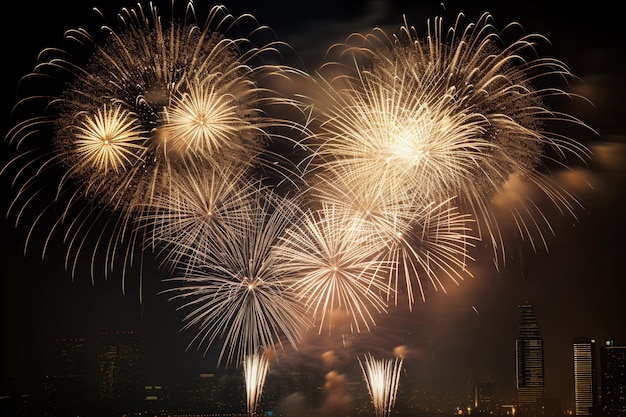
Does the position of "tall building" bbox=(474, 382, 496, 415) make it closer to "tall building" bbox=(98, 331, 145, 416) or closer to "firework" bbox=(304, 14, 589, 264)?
"tall building" bbox=(98, 331, 145, 416)

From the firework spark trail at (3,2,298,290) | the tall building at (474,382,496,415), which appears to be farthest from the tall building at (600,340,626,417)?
the firework spark trail at (3,2,298,290)

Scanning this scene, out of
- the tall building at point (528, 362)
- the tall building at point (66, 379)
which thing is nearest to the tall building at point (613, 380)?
the tall building at point (528, 362)

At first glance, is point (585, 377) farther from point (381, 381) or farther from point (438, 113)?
→ point (438, 113)

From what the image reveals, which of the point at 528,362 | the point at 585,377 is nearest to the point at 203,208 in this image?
the point at 528,362

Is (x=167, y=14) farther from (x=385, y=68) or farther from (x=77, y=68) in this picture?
(x=385, y=68)

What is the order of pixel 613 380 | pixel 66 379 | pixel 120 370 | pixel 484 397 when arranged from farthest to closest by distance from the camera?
pixel 613 380 < pixel 484 397 < pixel 120 370 < pixel 66 379

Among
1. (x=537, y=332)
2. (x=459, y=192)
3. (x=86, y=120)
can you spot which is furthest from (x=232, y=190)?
(x=537, y=332)
